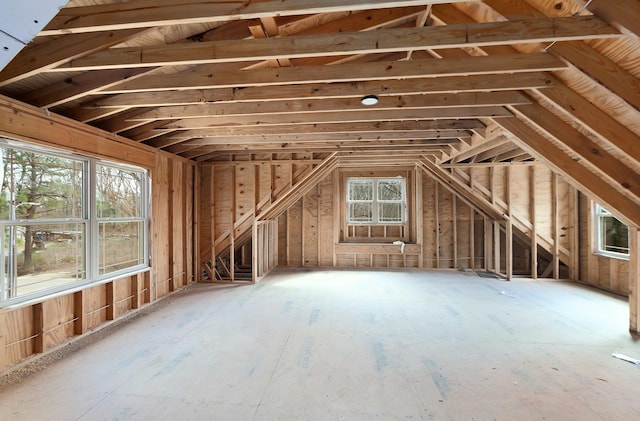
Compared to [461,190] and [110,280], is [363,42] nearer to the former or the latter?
[110,280]

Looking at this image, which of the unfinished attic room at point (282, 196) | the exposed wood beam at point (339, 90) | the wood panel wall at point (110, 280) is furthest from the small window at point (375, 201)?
the exposed wood beam at point (339, 90)

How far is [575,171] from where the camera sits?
2807 millimetres

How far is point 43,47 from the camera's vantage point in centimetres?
179

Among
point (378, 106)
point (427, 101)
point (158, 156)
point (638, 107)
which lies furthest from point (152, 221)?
point (638, 107)

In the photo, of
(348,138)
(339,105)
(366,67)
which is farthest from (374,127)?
(366,67)

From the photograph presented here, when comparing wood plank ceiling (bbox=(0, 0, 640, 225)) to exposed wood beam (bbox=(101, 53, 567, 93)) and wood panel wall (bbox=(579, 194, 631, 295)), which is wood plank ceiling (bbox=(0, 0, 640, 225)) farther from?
wood panel wall (bbox=(579, 194, 631, 295))

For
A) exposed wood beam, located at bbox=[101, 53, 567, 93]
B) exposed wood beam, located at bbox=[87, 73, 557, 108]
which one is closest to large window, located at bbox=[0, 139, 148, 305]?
exposed wood beam, located at bbox=[87, 73, 557, 108]

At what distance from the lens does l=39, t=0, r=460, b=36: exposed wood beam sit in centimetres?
134

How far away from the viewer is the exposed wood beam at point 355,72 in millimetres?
1896

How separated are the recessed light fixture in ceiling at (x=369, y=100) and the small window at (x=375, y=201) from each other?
4.09 m

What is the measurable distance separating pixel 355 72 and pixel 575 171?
2490 mm

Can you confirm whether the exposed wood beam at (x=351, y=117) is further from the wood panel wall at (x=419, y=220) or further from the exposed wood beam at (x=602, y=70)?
the wood panel wall at (x=419, y=220)

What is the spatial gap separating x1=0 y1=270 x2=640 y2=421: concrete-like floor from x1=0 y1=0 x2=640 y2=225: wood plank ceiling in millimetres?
1648

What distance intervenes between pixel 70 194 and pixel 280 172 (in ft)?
9.81
